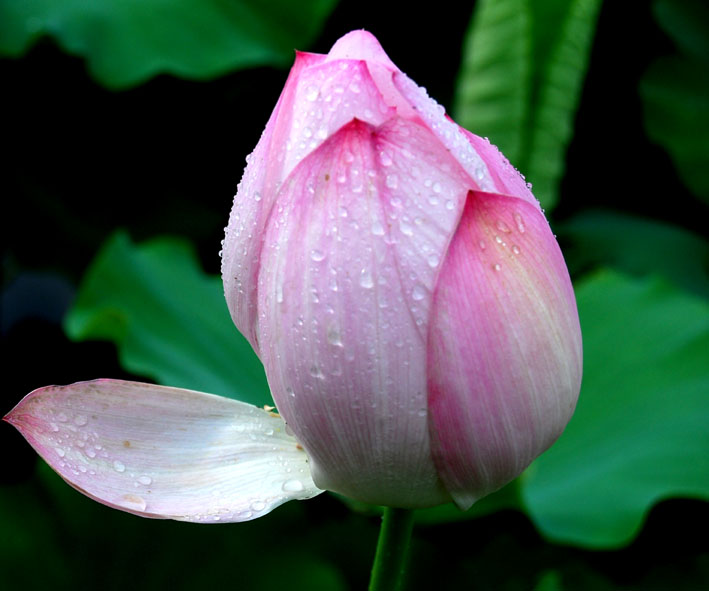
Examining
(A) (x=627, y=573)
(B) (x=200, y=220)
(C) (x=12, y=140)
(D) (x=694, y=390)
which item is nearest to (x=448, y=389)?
(D) (x=694, y=390)

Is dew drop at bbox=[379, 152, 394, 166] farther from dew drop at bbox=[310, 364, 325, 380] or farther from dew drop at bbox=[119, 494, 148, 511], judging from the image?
dew drop at bbox=[119, 494, 148, 511]

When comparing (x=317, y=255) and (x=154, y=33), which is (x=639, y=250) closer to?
(x=154, y=33)

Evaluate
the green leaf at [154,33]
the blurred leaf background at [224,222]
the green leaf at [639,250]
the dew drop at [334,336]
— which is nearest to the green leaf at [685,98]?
the blurred leaf background at [224,222]

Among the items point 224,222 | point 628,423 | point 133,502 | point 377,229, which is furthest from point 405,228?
point 224,222

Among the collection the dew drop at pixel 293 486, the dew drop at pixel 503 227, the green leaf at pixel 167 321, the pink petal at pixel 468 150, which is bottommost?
the green leaf at pixel 167 321

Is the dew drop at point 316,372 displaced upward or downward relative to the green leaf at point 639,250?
upward

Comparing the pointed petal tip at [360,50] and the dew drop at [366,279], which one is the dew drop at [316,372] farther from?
the pointed petal tip at [360,50]

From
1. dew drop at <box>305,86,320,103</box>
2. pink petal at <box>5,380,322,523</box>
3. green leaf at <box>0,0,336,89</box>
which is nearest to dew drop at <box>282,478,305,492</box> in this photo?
pink petal at <box>5,380,322,523</box>
